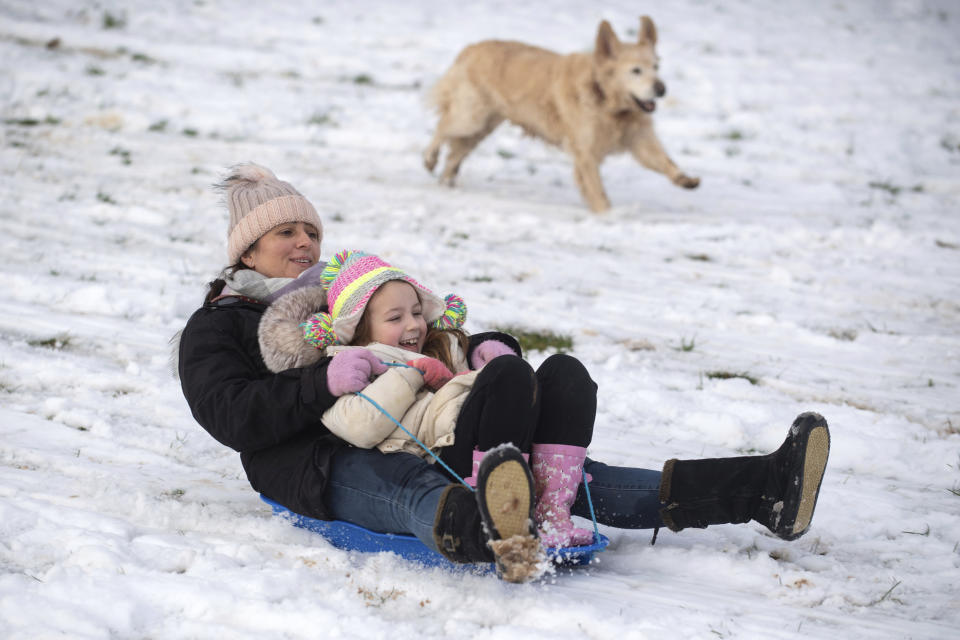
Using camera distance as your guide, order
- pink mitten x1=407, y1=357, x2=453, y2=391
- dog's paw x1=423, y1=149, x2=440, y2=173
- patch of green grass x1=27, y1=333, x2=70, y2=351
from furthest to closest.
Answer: dog's paw x1=423, y1=149, x2=440, y2=173 → patch of green grass x1=27, y1=333, x2=70, y2=351 → pink mitten x1=407, y1=357, x2=453, y2=391

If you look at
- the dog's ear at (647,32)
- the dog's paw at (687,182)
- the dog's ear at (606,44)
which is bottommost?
the dog's paw at (687,182)

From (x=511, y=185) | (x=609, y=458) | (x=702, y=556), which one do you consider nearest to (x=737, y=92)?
(x=511, y=185)

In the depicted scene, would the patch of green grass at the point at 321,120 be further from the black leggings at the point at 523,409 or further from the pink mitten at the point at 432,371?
the black leggings at the point at 523,409

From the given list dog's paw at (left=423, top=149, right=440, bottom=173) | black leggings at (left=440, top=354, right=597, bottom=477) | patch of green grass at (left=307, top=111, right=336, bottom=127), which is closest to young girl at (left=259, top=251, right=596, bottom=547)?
black leggings at (left=440, top=354, right=597, bottom=477)

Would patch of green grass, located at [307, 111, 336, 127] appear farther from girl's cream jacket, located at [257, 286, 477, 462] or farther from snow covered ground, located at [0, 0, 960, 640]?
girl's cream jacket, located at [257, 286, 477, 462]

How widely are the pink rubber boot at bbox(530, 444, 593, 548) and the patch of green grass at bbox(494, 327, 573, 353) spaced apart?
1.84 metres

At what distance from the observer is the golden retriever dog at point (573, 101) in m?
7.16

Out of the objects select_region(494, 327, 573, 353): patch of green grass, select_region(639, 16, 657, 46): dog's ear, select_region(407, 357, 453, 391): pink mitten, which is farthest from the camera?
select_region(639, 16, 657, 46): dog's ear

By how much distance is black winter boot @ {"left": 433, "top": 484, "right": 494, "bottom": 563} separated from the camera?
6.43ft

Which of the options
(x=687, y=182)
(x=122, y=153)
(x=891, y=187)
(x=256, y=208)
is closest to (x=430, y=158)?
(x=687, y=182)

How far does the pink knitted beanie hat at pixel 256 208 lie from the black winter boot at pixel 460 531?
48.3 inches

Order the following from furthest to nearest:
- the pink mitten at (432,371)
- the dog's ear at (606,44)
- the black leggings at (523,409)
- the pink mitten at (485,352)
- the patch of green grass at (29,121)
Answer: the patch of green grass at (29,121)
the dog's ear at (606,44)
the pink mitten at (485,352)
the pink mitten at (432,371)
the black leggings at (523,409)

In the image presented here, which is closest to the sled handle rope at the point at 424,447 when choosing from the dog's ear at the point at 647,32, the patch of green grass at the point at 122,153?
the dog's ear at the point at 647,32

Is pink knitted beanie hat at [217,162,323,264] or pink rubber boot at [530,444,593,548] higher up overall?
pink knitted beanie hat at [217,162,323,264]
